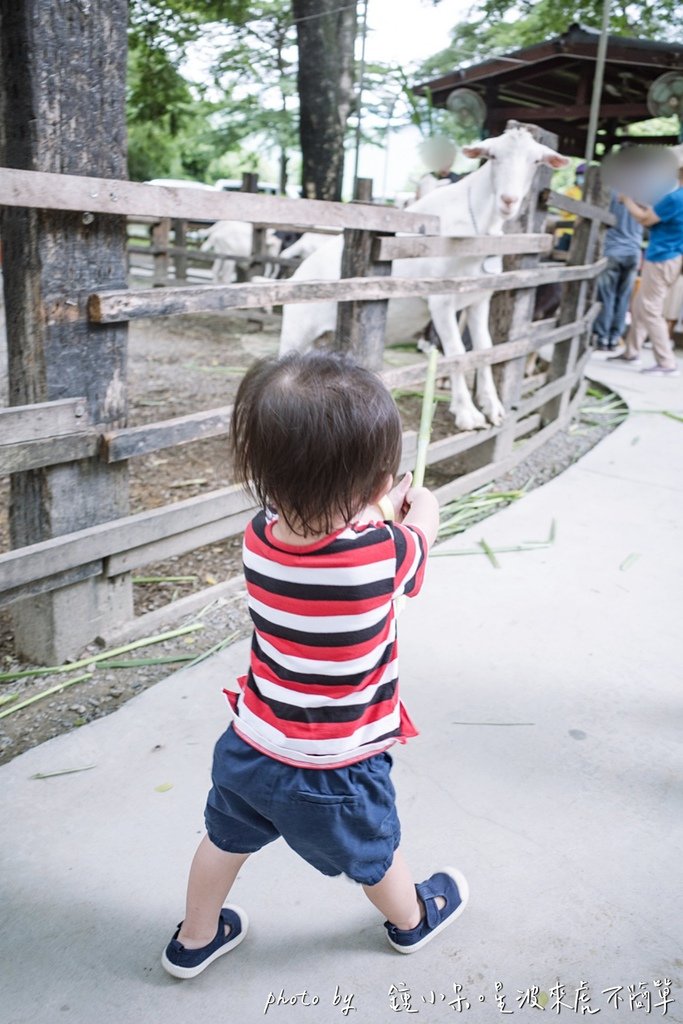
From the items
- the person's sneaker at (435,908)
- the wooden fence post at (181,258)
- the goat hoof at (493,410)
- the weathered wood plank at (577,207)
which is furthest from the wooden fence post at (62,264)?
the wooden fence post at (181,258)

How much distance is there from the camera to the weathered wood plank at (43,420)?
224 cm

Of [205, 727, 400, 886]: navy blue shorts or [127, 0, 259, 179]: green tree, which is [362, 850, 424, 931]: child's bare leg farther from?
[127, 0, 259, 179]: green tree

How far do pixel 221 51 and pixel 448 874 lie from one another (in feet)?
38.2

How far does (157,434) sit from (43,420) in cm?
41

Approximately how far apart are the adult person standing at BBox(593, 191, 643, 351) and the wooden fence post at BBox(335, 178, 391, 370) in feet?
18.6

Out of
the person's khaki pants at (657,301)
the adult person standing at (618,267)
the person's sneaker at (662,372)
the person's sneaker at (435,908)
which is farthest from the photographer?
the adult person standing at (618,267)

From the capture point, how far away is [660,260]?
7352 millimetres

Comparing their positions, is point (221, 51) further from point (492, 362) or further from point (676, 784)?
point (676, 784)

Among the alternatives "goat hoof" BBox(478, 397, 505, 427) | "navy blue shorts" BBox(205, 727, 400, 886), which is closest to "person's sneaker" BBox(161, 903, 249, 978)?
"navy blue shorts" BBox(205, 727, 400, 886)

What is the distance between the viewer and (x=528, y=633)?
3012 mm

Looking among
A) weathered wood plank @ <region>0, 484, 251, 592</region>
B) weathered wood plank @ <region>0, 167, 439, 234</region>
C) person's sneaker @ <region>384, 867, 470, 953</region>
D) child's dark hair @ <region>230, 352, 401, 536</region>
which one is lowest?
person's sneaker @ <region>384, 867, 470, 953</region>

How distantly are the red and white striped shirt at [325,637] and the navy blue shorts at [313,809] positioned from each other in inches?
1.1

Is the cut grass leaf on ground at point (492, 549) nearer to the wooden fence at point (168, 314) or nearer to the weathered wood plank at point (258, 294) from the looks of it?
the wooden fence at point (168, 314)

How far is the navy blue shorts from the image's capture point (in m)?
1.42
